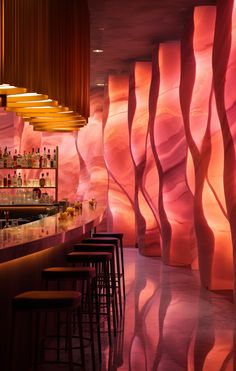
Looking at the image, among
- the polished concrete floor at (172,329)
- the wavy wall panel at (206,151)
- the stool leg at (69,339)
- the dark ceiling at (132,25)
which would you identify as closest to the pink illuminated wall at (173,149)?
the wavy wall panel at (206,151)

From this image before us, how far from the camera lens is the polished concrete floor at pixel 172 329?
581 cm

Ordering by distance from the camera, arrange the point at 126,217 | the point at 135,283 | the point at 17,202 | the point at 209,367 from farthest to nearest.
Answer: the point at 126,217 → the point at 17,202 → the point at 135,283 → the point at 209,367

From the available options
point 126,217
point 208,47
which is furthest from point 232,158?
point 126,217

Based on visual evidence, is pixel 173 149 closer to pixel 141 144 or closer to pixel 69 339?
pixel 141 144

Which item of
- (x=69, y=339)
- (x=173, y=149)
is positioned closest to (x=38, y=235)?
(x=69, y=339)

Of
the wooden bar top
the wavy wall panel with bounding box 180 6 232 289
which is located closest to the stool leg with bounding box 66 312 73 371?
the wooden bar top

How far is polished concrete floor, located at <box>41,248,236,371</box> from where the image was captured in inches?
229

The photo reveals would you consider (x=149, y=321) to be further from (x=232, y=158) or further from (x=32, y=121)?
(x=32, y=121)

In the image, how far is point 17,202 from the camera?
1123 cm

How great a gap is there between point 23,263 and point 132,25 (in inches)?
230

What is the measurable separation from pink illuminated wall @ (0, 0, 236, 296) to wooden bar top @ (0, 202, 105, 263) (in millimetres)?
1791

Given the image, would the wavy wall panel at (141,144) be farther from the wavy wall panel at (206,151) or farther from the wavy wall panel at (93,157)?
the wavy wall panel at (93,157)

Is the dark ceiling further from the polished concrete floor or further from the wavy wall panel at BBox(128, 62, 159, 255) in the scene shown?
the polished concrete floor

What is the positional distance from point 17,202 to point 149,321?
4382mm
